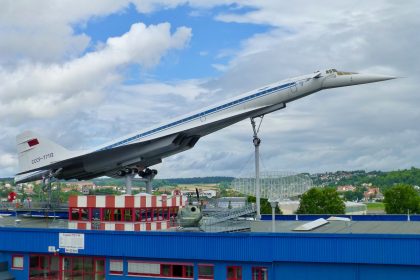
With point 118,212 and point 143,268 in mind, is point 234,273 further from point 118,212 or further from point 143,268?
point 118,212

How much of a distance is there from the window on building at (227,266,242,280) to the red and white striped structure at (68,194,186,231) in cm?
844

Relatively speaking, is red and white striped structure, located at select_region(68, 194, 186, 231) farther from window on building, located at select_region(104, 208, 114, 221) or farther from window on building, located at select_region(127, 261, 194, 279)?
window on building, located at select_region(127, 261, 194, 279)

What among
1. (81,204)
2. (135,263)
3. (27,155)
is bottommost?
(135,263)

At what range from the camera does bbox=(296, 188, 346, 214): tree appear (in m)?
80.6

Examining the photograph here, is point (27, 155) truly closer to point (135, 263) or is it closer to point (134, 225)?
point (134, 225)

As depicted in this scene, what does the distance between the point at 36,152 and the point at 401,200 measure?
5862 cm

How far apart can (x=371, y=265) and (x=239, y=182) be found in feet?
268

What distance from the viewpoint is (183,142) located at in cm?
4506

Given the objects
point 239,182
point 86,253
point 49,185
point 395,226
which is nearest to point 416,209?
point 239,182

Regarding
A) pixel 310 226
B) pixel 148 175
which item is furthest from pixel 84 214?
pixel 310 226

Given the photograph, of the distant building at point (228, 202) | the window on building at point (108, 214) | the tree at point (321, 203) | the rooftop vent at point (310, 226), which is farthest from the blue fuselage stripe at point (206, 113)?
the tree at point (321, 203)

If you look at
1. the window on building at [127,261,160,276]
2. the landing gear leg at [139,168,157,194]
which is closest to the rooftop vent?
the window on building at [127,261,160,276]

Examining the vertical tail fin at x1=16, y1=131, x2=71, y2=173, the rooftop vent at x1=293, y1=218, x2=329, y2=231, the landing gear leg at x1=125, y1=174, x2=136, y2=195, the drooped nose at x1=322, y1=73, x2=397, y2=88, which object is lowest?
the rooftop vent at x1=293, y1=218, x2=329, y2=231

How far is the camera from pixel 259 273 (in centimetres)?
2781
